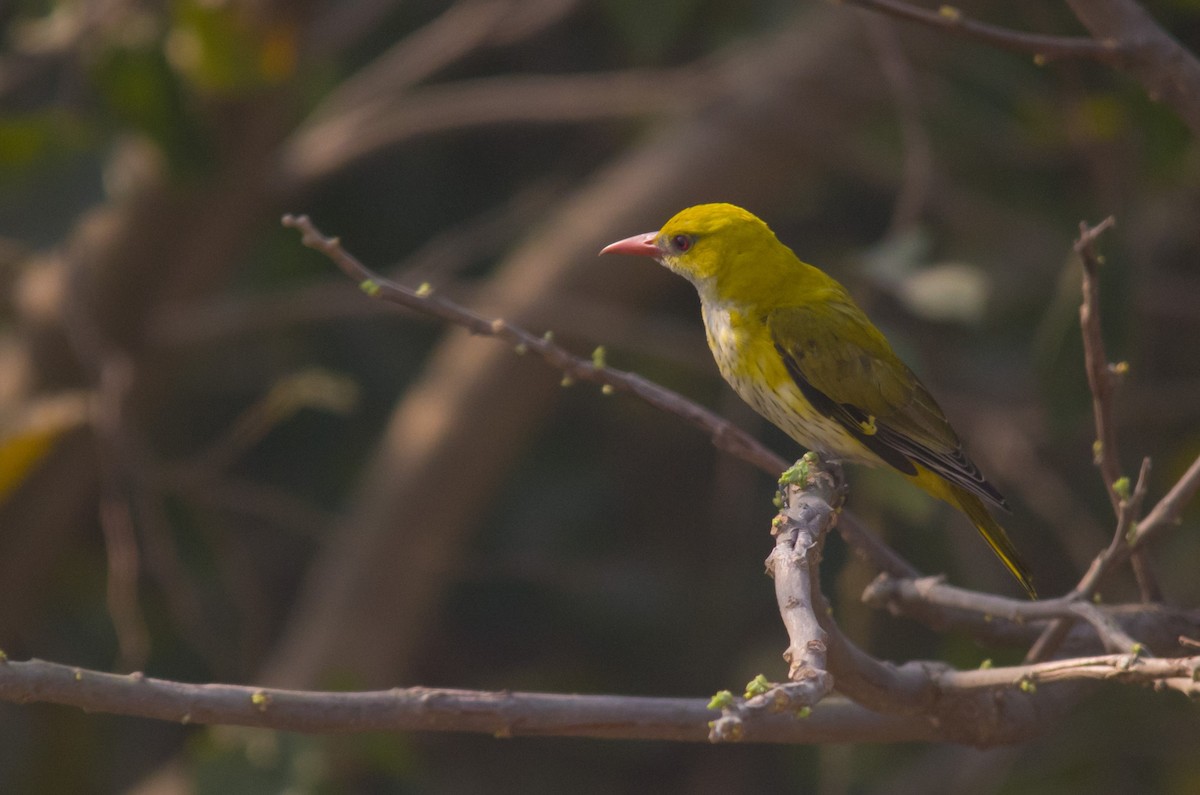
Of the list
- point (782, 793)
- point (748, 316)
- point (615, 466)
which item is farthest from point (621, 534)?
point (748, 316)

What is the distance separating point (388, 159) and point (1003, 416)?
255 centimetres

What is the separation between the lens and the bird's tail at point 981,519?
2746 millimetres

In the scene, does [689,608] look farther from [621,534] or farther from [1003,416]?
[1003,416]

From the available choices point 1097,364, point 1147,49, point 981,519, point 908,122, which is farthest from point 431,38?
point 1097,364

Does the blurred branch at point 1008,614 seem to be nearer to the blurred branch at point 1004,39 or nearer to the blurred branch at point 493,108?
the blurred branch at point 1004,39

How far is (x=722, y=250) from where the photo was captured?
116 inches

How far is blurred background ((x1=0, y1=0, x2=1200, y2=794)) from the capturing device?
4.14 m

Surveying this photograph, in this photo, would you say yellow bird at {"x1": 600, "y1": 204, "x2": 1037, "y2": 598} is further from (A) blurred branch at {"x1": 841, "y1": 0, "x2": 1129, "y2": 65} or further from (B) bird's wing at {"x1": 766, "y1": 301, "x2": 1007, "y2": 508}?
(A) blurred branch at {"x1": 841, "y1": 0, "x2": 1129, "y2": 65}

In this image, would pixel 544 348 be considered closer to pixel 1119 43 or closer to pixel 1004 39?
pixel 1004 39

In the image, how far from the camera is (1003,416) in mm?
4770

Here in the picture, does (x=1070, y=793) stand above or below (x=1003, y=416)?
below

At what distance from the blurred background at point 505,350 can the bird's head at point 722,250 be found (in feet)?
1.64

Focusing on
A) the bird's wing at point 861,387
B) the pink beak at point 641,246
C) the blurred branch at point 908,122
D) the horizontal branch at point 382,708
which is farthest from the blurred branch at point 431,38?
the horizontal branch at point 382,708

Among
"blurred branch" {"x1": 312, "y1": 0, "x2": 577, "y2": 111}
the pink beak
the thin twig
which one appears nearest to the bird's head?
the pink beak
